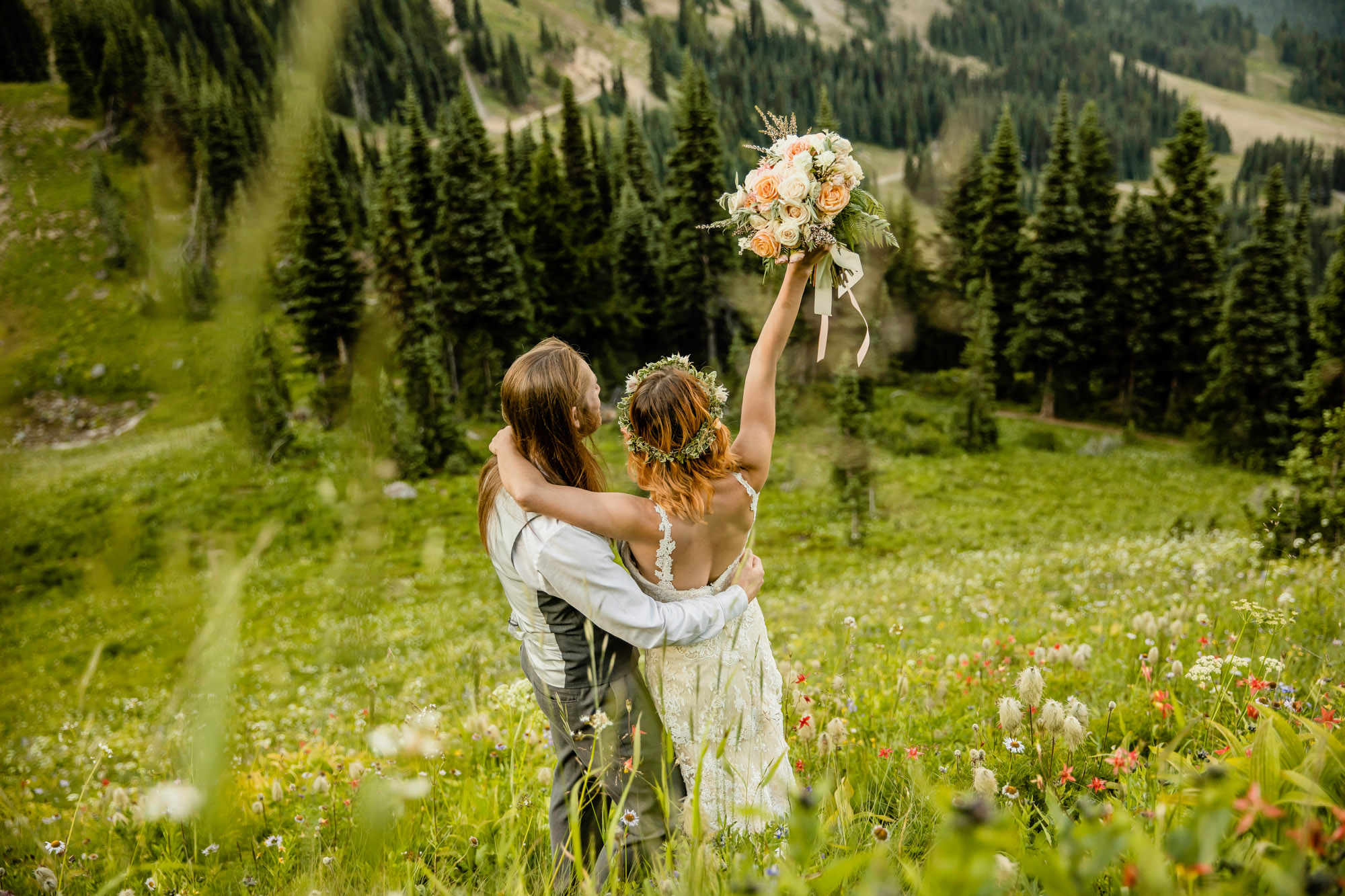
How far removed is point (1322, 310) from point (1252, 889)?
2992cm

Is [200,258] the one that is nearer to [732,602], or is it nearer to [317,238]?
[317,238]

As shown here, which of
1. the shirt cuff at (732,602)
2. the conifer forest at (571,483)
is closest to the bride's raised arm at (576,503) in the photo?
the shirt cuff at (732,602)

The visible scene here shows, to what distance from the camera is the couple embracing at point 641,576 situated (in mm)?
2760

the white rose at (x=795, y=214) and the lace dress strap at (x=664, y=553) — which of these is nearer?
the lace dress strap at (x=664, y=553)

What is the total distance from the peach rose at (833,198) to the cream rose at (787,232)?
146 millimetres

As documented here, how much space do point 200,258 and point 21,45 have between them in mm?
82410

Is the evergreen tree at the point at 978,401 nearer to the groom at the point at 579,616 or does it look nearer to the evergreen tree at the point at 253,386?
the groom at the point at 579,616

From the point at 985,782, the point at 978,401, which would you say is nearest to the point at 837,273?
the point at 985,782

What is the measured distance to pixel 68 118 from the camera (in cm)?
5416

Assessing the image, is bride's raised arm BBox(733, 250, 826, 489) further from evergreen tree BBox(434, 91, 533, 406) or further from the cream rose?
evergreen tree BBox(434, 91, 533, 406)

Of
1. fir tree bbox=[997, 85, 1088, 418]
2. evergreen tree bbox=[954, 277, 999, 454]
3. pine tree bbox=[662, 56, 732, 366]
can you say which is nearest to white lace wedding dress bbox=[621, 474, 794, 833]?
evergreen tree bbox=[954, 277, 999, 454]

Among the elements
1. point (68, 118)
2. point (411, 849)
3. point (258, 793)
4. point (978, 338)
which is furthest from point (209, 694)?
point (68, 118)

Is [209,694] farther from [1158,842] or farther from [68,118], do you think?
[68,118]

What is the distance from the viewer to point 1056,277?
3503 cm
